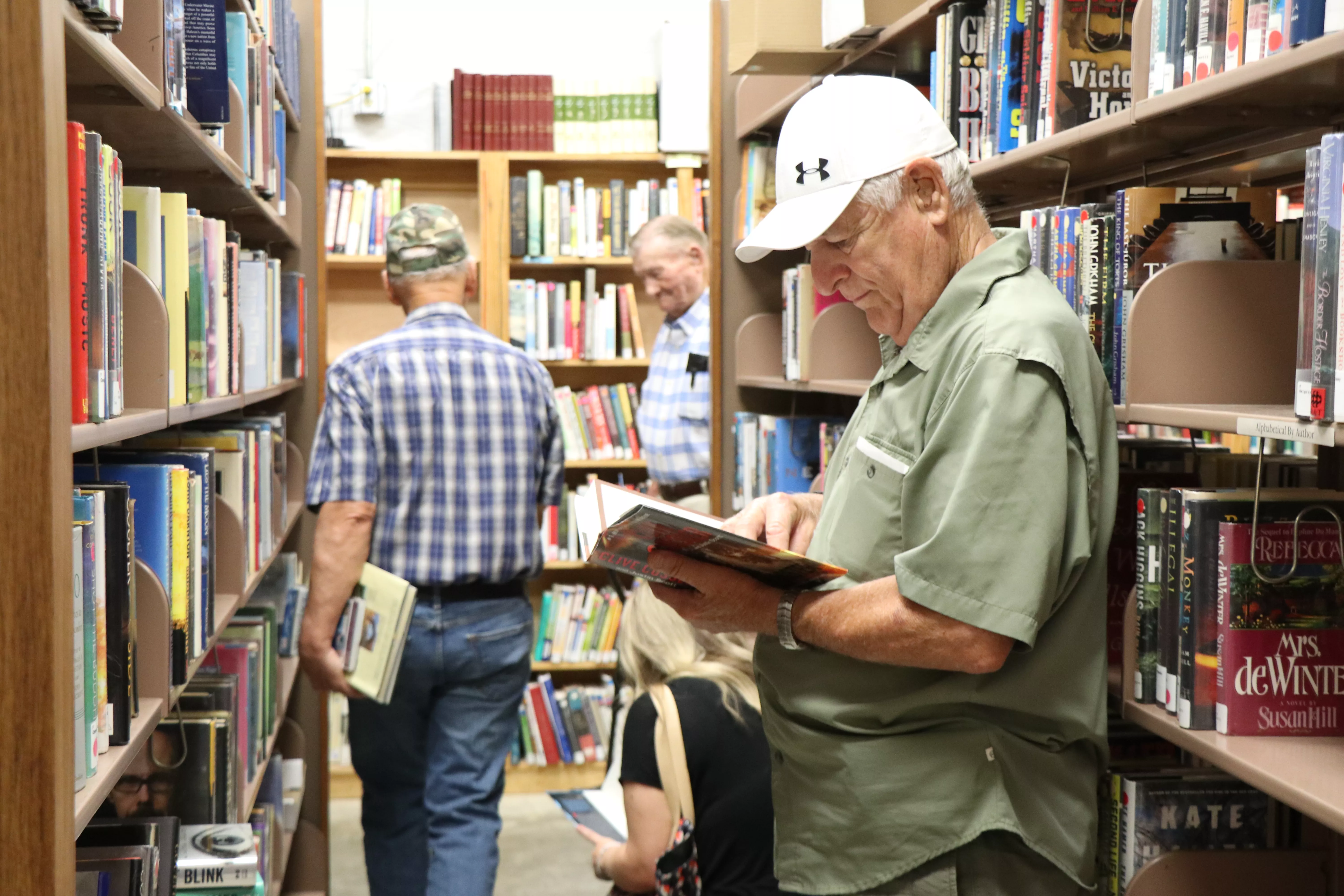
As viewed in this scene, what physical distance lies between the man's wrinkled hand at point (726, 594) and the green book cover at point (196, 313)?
0.73m

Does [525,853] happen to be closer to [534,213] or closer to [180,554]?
[534,213]

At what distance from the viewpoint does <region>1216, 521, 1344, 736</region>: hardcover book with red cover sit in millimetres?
1234

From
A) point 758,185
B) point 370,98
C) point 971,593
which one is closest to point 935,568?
point 971,593

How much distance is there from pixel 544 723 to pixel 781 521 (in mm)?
2939

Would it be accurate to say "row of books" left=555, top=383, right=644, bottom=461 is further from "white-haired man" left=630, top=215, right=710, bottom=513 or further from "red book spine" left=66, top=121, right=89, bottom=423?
"red book spine" left=66, top=121, right=89, bottom=423

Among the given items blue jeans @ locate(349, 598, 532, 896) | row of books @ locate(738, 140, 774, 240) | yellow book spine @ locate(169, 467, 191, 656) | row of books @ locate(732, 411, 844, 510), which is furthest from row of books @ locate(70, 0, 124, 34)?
row of books @ locate(738, 140, 774, 240)

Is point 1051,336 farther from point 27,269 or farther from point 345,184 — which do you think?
point 345,184

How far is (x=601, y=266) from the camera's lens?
456 centimetres

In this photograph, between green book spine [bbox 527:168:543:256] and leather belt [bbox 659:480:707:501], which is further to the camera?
green book spine [bbox 527:168:543:256]

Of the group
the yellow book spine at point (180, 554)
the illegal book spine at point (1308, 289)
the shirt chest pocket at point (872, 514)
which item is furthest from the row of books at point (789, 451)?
the illegal book spine at point (1308, 289)

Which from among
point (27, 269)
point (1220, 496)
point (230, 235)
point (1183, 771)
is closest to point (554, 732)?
point (230, 235)

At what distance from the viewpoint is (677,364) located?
3.65 meters

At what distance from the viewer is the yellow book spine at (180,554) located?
1.44 meters

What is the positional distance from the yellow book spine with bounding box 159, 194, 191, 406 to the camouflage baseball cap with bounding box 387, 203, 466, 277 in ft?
3.36
